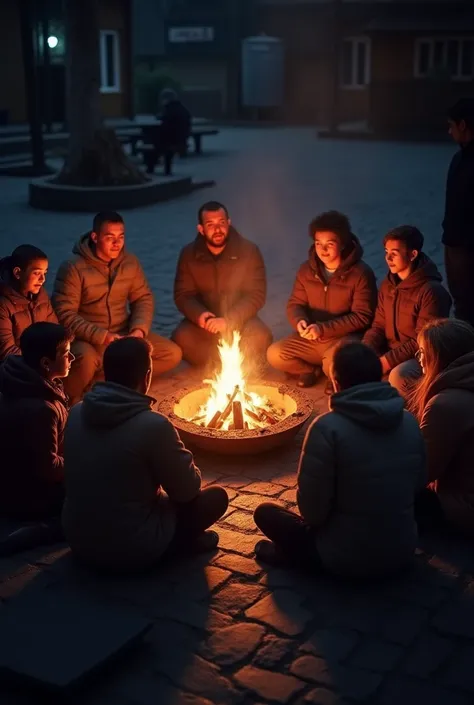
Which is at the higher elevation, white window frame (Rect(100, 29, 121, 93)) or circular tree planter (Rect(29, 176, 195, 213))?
white window frame (Rect(100, 29, 121, 93))

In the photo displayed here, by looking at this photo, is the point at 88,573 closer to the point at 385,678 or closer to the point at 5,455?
the point at 5,455

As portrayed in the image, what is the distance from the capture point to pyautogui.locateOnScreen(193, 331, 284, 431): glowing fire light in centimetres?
605

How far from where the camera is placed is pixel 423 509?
4891mm

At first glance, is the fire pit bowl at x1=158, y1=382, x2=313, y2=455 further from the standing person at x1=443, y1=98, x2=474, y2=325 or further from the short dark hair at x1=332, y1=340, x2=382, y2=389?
the standing person at x1=443, y1=98, x2=474, y2=325

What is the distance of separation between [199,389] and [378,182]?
15.0 meters

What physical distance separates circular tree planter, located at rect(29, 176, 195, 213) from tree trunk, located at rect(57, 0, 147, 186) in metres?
0.30

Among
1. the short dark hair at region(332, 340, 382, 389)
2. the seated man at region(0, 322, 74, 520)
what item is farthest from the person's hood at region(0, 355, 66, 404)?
the short dark hair at region(332, 340, 382, 389)

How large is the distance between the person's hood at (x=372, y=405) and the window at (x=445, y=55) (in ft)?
109

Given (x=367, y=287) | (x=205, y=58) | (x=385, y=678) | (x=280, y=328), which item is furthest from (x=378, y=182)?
(x=205, y=58)

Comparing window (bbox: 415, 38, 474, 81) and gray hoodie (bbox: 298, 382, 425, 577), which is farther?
window (bbox: 415, 38, 474, 81)

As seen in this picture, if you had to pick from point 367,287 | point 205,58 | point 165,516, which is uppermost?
point 205,58

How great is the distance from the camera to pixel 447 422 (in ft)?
14.9

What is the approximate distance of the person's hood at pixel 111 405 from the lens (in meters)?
4.21

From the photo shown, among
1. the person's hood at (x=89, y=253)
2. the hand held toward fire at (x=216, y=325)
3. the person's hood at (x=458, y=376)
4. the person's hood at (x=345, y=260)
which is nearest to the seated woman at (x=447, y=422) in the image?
the person's hood at (x=458, y=376)
